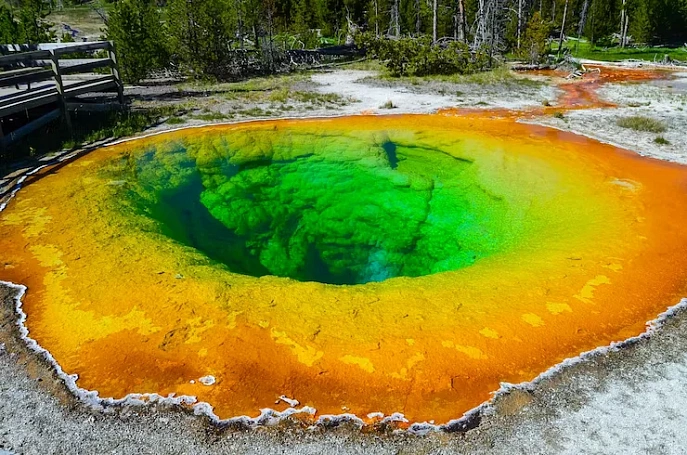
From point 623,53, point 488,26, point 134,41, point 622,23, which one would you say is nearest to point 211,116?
point 134,41

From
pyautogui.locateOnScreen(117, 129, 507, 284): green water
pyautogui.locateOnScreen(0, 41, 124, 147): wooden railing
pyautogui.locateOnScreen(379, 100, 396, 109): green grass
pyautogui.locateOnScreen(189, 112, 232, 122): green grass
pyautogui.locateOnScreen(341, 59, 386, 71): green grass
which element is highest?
pyautogui.locateOnScreen(0, 41, 124, 147): wooden railing

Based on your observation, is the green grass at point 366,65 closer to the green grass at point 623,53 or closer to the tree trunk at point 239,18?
the tree trunk at point 239,18

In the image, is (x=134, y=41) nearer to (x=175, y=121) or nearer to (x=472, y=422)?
(x=175, y=121)

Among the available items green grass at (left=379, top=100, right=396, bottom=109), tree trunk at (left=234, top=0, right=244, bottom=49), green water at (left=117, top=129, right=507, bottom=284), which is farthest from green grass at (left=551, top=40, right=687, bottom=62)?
green water at (left=117, top=129, right=507, bottom=284)

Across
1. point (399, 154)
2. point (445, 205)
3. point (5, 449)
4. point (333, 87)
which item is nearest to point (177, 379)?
point (5, 449)

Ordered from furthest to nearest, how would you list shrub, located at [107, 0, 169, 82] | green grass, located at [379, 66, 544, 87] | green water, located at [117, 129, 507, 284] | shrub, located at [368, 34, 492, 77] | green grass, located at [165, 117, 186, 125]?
1. shrub, located at [368, 34, 492, 77]
2. green grass, located at [379, 66, 544, 87]
3. shrub, located at [107, 0, 169, 82]
4. green grass, located at [165, 117, 186, 125]
5. green water, located at [117, 129, 507, 284]

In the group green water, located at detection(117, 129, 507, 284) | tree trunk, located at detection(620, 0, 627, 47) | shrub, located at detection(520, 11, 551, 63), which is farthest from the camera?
tree trunk, located at detection(620, 0, 627, 47)

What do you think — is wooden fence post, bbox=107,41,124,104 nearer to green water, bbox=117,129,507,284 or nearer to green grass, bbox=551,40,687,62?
green water, bbox=117,129,507,284

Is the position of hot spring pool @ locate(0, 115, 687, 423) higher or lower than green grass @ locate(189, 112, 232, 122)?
lower
